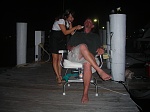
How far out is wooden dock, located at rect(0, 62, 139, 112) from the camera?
10.9 ft

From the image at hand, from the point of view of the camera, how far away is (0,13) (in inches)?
1459

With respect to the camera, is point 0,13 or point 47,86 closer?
point 47,86

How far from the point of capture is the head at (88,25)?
154 inches

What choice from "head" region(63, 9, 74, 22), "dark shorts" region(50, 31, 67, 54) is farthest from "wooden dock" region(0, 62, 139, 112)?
"head" region(63, 9, 74, 22)

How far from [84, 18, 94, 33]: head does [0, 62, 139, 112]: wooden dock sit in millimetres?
1123

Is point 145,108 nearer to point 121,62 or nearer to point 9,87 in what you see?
point 121,62

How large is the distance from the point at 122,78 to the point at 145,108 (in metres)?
1.07

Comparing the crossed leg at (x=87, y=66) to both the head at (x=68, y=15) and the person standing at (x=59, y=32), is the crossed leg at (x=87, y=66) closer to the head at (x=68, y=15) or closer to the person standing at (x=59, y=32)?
the person standing at (x=59, y=32)

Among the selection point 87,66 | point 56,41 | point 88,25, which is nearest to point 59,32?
point 56,41

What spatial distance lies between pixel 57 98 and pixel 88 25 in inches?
52.8

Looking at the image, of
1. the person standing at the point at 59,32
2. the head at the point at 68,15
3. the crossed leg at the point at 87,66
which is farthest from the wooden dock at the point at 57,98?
the head at the point at 68,15

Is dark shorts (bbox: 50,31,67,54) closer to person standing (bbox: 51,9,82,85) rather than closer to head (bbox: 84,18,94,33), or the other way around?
person standing (bbox: 51,9,82,85)

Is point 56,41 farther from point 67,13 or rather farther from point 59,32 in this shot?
point 67,13

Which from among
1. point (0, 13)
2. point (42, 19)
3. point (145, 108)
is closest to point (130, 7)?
point (42, 19)
